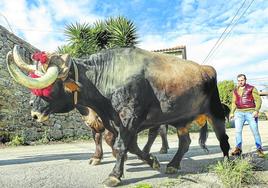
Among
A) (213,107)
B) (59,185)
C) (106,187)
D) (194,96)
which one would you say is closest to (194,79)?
(194,96)

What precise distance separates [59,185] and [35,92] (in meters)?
1.33

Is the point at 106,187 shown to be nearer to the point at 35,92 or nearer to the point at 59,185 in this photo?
the point at 59,185

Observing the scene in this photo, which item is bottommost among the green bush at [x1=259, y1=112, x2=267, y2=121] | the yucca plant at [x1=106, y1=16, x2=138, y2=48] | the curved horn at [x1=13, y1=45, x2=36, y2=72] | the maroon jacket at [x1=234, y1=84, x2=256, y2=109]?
the maroon jacket at [x1=234, y1=84, x2=256, y2=109]

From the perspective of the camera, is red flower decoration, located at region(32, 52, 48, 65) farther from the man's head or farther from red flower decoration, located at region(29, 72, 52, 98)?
the man's head

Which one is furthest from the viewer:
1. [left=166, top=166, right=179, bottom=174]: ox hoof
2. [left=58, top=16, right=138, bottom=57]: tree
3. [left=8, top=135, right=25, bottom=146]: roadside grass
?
[left=58, top=16, right=138, bottom=57]: tree

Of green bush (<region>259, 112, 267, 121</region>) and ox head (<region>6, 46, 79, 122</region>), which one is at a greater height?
green bush (<region>259, 112, 267, 121</region>)

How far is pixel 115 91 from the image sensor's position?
18.0 ft

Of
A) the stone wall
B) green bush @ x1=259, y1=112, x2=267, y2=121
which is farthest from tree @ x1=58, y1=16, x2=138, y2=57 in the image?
green bush @ x1=259, y1=112, x2=267, y2=121

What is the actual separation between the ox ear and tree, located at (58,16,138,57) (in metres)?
14.8

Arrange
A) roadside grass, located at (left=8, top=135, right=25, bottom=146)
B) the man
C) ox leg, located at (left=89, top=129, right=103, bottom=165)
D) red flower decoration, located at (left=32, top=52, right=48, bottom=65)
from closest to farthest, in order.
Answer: red flower decoration, located at (left=32, top=52, right=48, bottom=65), ox leg, located at (left=89, top=129, right=103, bottom=165), the man, roadside grass, located at (left=8, top=135, right=25, bottom=146)

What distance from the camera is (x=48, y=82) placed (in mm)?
5145

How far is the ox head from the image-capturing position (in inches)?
204

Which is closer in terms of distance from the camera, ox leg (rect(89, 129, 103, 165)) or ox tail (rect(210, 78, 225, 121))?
ox tail (rect(210, 78, 225, 121))

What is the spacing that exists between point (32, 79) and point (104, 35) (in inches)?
661
